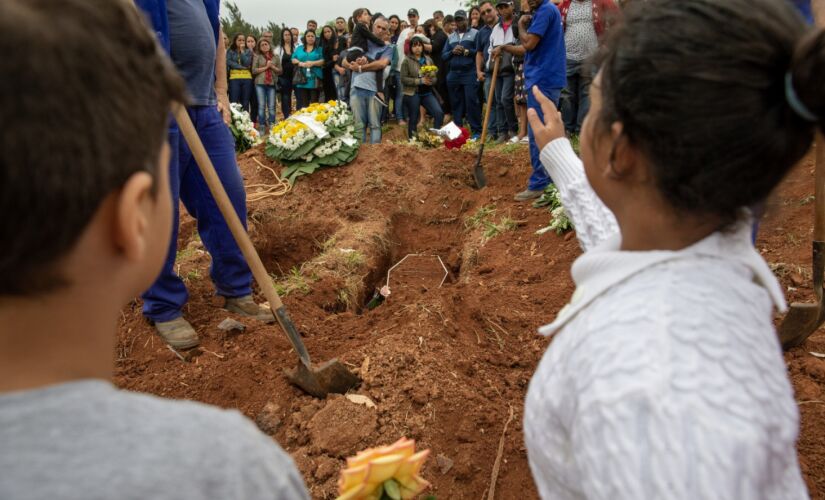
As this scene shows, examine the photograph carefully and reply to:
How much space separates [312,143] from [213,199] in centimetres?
322

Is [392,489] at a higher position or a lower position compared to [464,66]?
higher

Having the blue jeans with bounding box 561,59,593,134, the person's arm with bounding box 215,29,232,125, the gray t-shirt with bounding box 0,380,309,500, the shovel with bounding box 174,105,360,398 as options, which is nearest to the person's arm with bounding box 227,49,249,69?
the blue jeans with bounding box 561,59,593,134

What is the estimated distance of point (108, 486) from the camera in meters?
0.58

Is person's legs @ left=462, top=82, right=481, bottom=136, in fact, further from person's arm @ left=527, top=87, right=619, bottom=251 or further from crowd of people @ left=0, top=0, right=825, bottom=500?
crowd of people @ left=0, top=0, right=825, bottom=500

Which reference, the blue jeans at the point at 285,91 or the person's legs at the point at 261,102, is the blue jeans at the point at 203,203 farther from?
the blue jeans at the point at 285,91

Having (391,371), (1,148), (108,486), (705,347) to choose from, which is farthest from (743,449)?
(391,371)

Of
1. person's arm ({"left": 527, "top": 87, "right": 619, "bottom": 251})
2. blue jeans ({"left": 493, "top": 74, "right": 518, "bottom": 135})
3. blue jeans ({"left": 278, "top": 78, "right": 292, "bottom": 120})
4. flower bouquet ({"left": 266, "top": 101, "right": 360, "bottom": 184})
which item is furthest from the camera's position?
blue jeans ({"left": 278, "top": 78, "right": 292, "bottom": 120})

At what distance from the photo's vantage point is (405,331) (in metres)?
2.79

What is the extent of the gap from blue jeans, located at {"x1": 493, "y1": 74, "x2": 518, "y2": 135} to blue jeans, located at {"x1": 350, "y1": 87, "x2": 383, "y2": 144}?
1.84 metres

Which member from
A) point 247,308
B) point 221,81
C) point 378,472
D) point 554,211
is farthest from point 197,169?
point 554,211

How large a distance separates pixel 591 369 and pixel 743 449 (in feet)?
0.67

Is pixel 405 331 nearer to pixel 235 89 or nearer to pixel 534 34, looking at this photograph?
pixel 534 34

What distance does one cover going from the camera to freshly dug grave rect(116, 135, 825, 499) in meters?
2.12

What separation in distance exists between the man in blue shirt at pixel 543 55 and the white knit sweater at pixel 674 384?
14.3 feet
